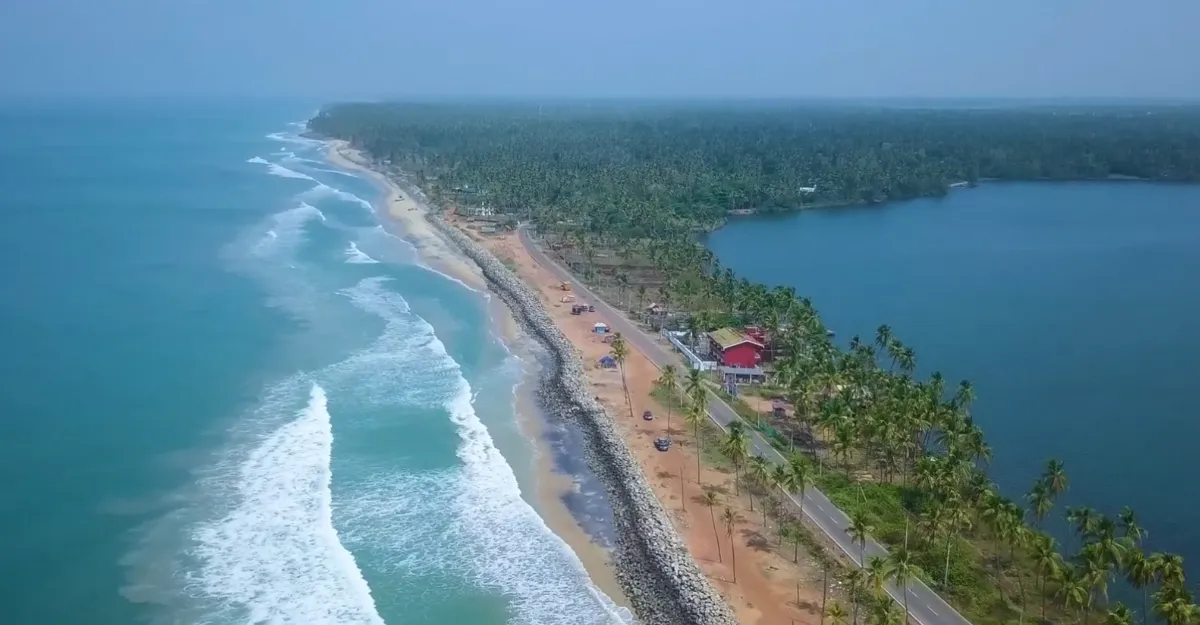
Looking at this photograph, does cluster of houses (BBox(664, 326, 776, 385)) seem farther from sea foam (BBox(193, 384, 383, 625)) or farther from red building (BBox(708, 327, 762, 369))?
sea foam (BBox(193, 384, 383, 625))

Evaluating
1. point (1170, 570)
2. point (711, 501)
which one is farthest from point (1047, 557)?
point (711, 501)

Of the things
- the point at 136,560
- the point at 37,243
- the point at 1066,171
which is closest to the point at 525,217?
the point at 37,243

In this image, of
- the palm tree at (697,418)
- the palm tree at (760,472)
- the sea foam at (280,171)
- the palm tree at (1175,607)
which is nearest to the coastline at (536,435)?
the palm tree at (697,418)

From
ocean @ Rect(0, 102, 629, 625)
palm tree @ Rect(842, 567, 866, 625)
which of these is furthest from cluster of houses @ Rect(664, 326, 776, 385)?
palm tree @ Rect(842, 567, 866, 625)

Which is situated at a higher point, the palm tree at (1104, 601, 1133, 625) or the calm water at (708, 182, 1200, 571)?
the palm tree at (1104, 601, 1133, 625)

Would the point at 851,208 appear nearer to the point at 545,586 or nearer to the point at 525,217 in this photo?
the point at 525,217

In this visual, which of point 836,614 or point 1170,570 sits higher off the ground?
point 1170,570

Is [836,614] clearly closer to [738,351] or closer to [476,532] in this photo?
[476,532]
